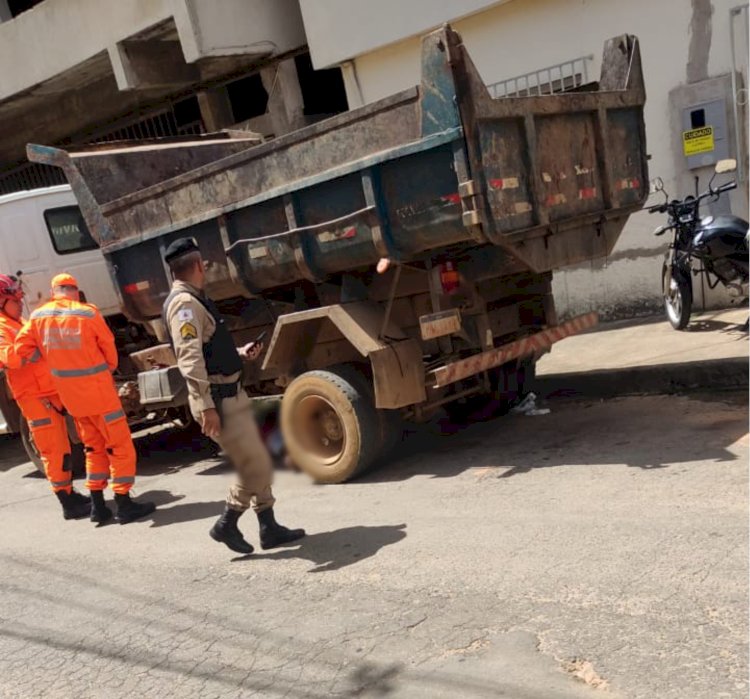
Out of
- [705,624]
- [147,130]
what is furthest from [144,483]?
[147,130]

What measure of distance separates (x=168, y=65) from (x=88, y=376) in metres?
7.74

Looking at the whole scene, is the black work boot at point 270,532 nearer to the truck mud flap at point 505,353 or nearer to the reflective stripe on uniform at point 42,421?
the truck mud flap at point 505,353

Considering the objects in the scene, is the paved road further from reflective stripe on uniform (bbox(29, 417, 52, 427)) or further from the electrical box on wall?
the electrical box on wall

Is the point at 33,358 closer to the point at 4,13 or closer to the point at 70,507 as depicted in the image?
the point at 70,507

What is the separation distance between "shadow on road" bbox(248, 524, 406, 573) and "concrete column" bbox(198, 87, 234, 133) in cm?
916

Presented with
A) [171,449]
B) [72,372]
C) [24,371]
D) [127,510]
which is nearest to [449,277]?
[72,372]

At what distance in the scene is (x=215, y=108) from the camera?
39.8 feet

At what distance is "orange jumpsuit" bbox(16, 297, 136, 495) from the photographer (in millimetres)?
5234

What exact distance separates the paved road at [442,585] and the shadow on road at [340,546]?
0.05 feet

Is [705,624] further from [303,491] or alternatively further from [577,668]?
[303,491]

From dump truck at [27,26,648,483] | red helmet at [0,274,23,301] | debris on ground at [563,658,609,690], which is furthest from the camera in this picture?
red helmet at [0,274,23,301]

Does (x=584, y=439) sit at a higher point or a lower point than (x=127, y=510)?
lower

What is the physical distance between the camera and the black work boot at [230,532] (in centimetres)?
421

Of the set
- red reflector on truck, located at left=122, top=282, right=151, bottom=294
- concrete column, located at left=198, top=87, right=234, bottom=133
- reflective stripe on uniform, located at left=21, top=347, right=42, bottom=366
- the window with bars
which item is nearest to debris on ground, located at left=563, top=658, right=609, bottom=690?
reflective stripe on uniform, located at left=21, top=347, right=42, bottom=366
